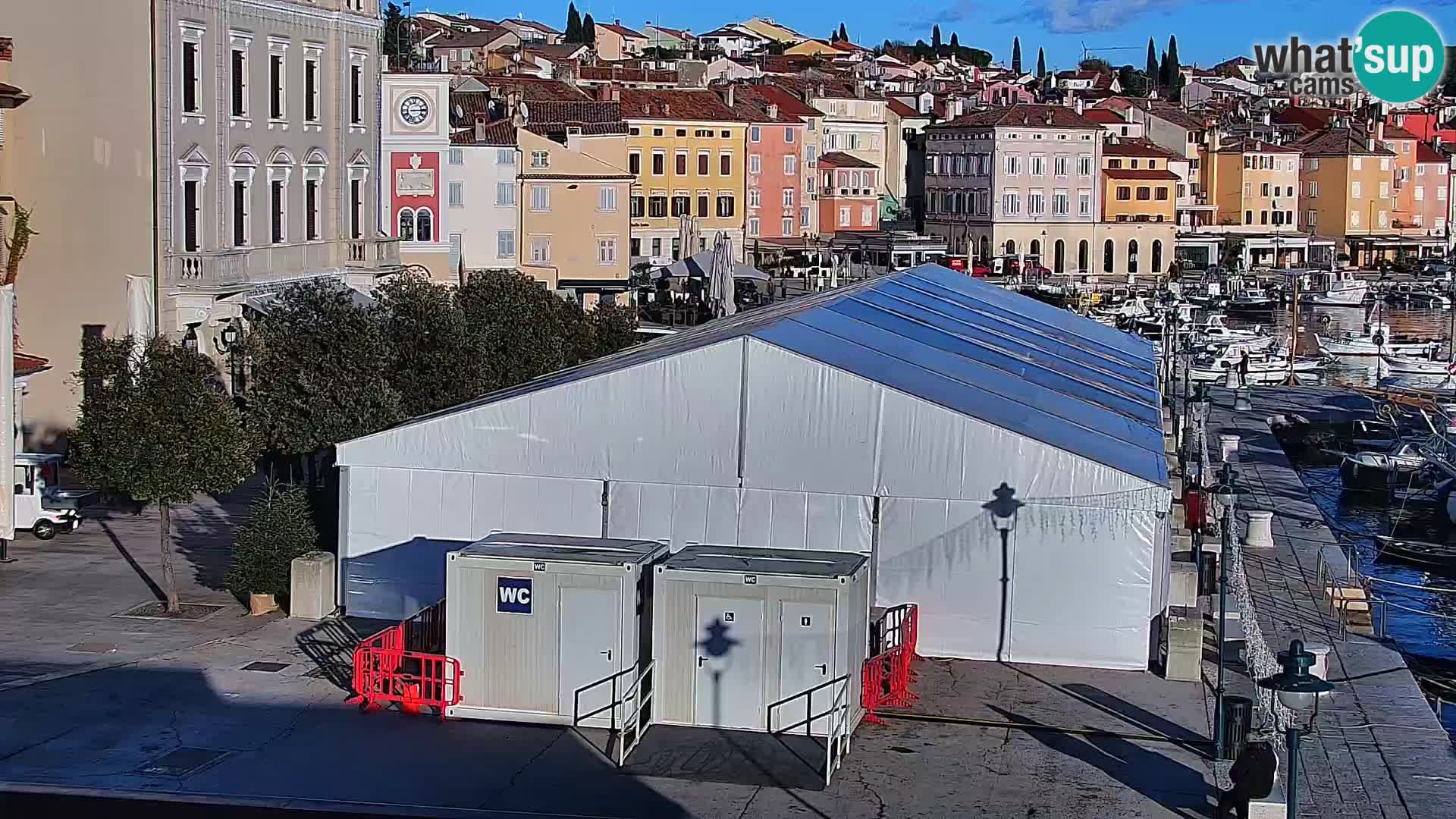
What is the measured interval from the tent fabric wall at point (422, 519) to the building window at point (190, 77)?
51.7 ft

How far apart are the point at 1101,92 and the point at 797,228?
59.8 metres

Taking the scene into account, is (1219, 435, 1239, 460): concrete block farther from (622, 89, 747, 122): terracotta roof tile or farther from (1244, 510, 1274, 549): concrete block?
(622, 89, 747, 122): terracotta roof tile

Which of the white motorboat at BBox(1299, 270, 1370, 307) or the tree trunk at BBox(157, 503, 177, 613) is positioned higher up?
the white motorboat at BBox(1299, 270, 1370, 307)

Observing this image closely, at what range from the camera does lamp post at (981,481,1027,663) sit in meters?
20.8

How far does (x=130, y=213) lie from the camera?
34.4 meters

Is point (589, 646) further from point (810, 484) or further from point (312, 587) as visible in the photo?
point (312, 587)

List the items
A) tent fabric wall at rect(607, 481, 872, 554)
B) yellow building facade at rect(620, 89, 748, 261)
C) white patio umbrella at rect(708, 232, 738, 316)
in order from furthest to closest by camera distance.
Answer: yellow building facade at rect(620, 89, 748, 261) < white patio umbrella at rect(708, 232, 738, 316) < tent fabric wall at rect(607, 481, 872, 554)

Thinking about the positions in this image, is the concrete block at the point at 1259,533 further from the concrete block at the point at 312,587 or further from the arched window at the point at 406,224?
the arched window at the point at 406,224

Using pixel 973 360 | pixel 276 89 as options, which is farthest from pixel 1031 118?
pixel 973 360

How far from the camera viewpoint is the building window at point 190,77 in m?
35.5

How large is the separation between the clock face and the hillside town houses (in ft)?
0.28

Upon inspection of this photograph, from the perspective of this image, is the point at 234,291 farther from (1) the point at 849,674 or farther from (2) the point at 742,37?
(2) the point at 742,37

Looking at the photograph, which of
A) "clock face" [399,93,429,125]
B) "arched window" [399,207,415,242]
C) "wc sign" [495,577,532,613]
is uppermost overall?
"clock face" [399,93,429,125]

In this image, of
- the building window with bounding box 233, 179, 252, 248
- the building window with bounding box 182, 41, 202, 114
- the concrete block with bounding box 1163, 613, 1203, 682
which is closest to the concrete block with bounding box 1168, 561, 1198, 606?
the concrete block with bounding box 1163, 613, 1203, 682
